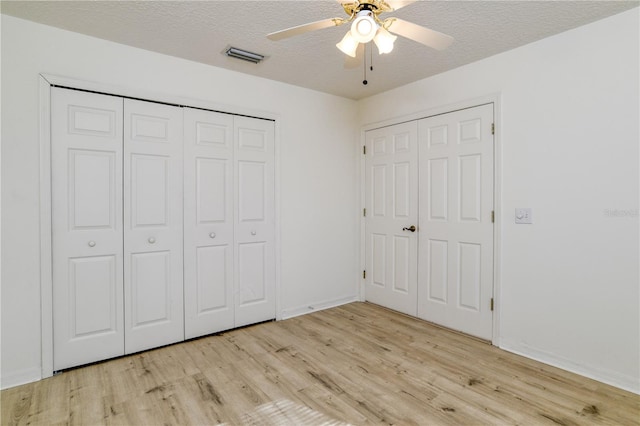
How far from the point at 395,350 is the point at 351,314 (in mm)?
964

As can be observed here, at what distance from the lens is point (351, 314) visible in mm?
3775

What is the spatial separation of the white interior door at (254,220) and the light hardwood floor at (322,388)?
0.46 m

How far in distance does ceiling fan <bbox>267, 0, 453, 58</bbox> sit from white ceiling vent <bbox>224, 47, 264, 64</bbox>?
45.7 inches

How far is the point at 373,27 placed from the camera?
1.61m

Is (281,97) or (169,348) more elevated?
(281,97)

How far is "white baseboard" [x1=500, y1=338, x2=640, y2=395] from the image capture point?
2.25 metres

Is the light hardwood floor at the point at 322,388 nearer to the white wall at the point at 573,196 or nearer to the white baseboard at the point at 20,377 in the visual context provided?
the white baseboard at the point at 20,377

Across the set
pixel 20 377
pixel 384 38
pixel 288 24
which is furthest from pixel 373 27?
pixel 20 377

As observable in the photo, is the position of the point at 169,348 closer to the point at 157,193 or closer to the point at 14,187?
the point at 157,193

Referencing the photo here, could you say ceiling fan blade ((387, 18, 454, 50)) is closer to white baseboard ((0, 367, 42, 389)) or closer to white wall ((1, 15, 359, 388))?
white wall ((1, 15, 359, 388))

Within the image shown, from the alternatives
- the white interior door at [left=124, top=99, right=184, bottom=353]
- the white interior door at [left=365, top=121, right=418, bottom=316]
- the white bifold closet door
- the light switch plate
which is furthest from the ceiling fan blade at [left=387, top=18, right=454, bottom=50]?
the white interior door at [left=124, top=99, right=184, bottom=353]

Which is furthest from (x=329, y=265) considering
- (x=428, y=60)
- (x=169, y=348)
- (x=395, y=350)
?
(x=428, y=60)

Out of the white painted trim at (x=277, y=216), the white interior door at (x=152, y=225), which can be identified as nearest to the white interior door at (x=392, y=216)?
the white painted trim at (x=277, y=216)

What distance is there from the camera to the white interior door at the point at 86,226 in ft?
8.21
